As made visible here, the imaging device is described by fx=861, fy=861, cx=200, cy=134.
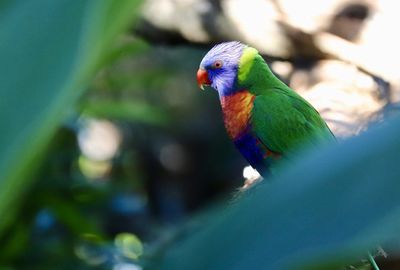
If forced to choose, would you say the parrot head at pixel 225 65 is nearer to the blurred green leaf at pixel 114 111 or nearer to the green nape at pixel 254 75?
the green nape at pixel 254 75

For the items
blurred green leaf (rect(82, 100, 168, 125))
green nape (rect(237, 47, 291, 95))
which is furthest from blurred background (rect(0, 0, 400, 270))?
green nape (rect(237, 47, 291, 95))

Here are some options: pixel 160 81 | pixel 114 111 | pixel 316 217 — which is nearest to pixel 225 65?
pixel 114 111

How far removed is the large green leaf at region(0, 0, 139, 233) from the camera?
0.93 ft

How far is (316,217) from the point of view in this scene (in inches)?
11.4

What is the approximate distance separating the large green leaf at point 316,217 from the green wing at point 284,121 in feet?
3.23

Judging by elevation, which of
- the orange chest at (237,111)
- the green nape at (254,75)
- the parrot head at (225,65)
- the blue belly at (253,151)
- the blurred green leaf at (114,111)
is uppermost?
the blurred green leaf at (114,111)

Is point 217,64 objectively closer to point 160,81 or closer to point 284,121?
point 284,121

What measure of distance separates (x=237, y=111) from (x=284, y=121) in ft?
0.36

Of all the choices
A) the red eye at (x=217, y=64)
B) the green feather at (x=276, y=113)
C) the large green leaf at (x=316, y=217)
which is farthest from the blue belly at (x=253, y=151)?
the large green leaf at (x=316, y=217)

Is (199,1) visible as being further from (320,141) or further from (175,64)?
(175,64)

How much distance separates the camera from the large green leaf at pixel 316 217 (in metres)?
0.27

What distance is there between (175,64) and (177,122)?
29 centimetres

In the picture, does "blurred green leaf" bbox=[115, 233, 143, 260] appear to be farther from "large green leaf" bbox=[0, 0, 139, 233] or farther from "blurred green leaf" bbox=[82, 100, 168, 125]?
"large green leaf" bbox=[0, 0, 139, 233]

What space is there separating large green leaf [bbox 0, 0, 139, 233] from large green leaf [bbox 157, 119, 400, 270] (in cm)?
7
